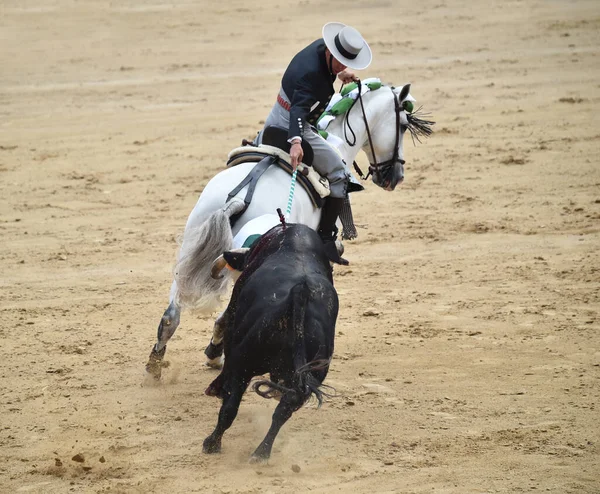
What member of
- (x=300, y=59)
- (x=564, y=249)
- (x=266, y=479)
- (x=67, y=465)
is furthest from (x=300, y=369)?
(x=564, y=249)

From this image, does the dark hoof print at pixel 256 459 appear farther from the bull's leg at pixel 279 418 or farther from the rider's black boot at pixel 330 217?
the rider's black boot at pixel 330 217

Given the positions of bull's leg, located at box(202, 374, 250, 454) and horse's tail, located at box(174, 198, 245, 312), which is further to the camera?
horse's tail, located at box(174, 198, 245, 312)

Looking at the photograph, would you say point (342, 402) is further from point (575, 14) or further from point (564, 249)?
point (575, 14)

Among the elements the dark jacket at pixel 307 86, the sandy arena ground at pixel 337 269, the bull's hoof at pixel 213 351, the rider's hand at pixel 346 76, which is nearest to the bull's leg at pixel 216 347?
the bull's hoof at pixel 213 351

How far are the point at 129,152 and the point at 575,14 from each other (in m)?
10.2

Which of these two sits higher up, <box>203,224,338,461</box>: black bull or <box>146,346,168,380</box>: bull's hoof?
<box>203,224,338,461</box>: black bull

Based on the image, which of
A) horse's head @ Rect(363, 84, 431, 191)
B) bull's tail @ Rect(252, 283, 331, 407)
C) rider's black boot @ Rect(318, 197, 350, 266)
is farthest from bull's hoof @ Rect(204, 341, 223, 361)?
horse's head @ Rect(363, 84, 431, 191)

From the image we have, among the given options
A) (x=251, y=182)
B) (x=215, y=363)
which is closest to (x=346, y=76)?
(x=251, y=182)

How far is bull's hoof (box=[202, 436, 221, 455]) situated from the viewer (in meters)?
5.18

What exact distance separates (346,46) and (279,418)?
267 cm

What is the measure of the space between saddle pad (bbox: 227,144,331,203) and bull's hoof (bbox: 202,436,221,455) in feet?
6.39

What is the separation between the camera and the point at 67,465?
5.17 m

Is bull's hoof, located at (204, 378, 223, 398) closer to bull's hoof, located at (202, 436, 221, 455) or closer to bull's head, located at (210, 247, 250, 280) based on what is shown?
bull's hoof, located at (202, 436, 221, 455)

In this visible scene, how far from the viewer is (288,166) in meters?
6.24
